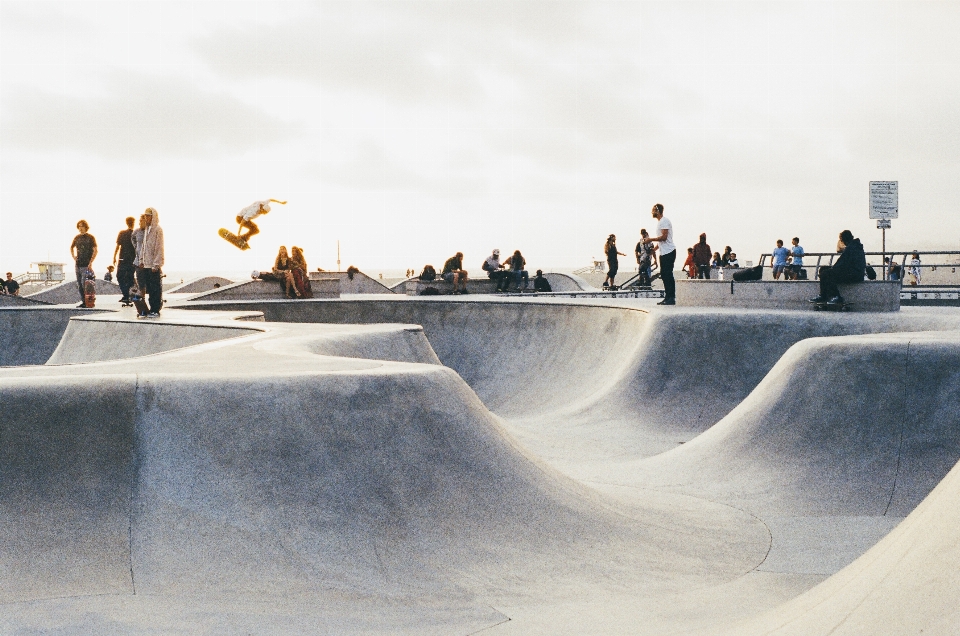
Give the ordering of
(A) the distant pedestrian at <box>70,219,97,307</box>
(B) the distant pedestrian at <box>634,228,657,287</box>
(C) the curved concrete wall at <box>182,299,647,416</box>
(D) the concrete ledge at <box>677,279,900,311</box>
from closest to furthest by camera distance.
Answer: (D) the concrete ledge at <box>677,279,900,311</box> < (C) the curved concrete wall at <box>182,299,647,416</box> < (A) the distant pedestrian at <box>70,219,97,307</box> < (B) the distant pedestrian at <box>634,228,657,287</box>

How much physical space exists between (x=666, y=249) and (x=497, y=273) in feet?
40.2

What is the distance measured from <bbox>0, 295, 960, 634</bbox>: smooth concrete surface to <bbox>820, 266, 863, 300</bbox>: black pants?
5297 mm

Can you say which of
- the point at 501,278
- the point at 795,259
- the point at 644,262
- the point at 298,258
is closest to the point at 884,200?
the point at 795,259

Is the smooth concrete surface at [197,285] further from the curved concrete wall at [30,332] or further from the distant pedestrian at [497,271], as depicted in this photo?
the curved concrete wall at [30,332]

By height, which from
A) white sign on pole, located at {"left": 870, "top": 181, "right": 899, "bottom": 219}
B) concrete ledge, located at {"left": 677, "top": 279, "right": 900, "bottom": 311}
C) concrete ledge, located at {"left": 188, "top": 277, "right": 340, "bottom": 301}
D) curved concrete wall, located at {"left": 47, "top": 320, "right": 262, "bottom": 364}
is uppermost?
white sign on pole, located at {"left": 870, "top": 181, "right": 899, "bottom": 219}

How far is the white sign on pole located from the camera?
21.5 metres

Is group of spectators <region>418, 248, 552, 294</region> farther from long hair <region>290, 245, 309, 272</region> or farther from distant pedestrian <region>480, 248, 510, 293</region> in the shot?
long hair <region>290, 245, 309, 272</region>

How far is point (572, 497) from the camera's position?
6430mm

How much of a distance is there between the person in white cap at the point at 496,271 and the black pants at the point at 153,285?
572 inches

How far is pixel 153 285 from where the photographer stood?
13.4 metres

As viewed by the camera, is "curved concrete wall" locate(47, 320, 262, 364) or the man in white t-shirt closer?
"curved concrete wall" locate(47, 320, 262, 364)

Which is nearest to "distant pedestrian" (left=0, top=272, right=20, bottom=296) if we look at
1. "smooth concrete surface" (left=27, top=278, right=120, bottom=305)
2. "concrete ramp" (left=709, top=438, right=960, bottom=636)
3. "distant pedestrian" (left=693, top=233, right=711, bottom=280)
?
"smooth concrete surface" (left=27, top=278, right=120, bottom=305)

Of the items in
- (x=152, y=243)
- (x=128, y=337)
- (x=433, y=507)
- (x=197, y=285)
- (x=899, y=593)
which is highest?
(x=152, y=243)

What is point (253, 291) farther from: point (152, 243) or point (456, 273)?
point (152, 243)
